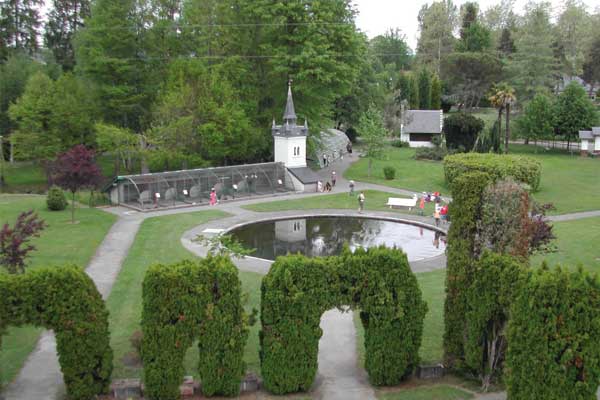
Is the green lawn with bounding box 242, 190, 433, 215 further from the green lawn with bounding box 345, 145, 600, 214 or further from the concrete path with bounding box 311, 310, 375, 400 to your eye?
the concrete path with bounding box 311, 310, 375, 400

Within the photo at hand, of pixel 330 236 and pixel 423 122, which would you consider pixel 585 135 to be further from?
pixel 330 236

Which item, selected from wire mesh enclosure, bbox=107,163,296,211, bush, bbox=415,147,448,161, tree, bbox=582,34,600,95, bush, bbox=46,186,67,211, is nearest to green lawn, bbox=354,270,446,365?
wire mesh enclosure, bbox=107,163,296,211

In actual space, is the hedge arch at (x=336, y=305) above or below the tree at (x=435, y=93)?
below

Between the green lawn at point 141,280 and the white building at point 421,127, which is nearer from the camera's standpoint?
the green lawn at point 141,280

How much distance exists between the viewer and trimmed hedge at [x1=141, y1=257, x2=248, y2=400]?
14.6m

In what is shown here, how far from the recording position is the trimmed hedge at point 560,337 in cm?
1288

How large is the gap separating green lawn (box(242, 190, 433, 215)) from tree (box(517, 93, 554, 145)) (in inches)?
1073

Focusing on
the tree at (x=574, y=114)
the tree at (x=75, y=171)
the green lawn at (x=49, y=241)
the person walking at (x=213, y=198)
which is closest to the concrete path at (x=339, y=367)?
the green lawn at (x=49, y=241)

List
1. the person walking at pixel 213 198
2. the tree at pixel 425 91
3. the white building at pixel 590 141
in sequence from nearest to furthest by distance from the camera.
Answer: the person walking at pixel 213 198 → the white building at pixel 590 141 → the tree at pixel 425 91

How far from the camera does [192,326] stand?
583 inches

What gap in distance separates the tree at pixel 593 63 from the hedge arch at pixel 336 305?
281 ft

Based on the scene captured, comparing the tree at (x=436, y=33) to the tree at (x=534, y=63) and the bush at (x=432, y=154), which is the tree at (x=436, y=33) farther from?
the bush at (x=432, y=154)

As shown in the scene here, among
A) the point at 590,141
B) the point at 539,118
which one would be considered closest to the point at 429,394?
the point at 539,118

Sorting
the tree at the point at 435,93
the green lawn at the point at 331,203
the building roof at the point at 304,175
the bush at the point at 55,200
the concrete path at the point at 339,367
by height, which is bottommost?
the concrete path at the point at 339,367
